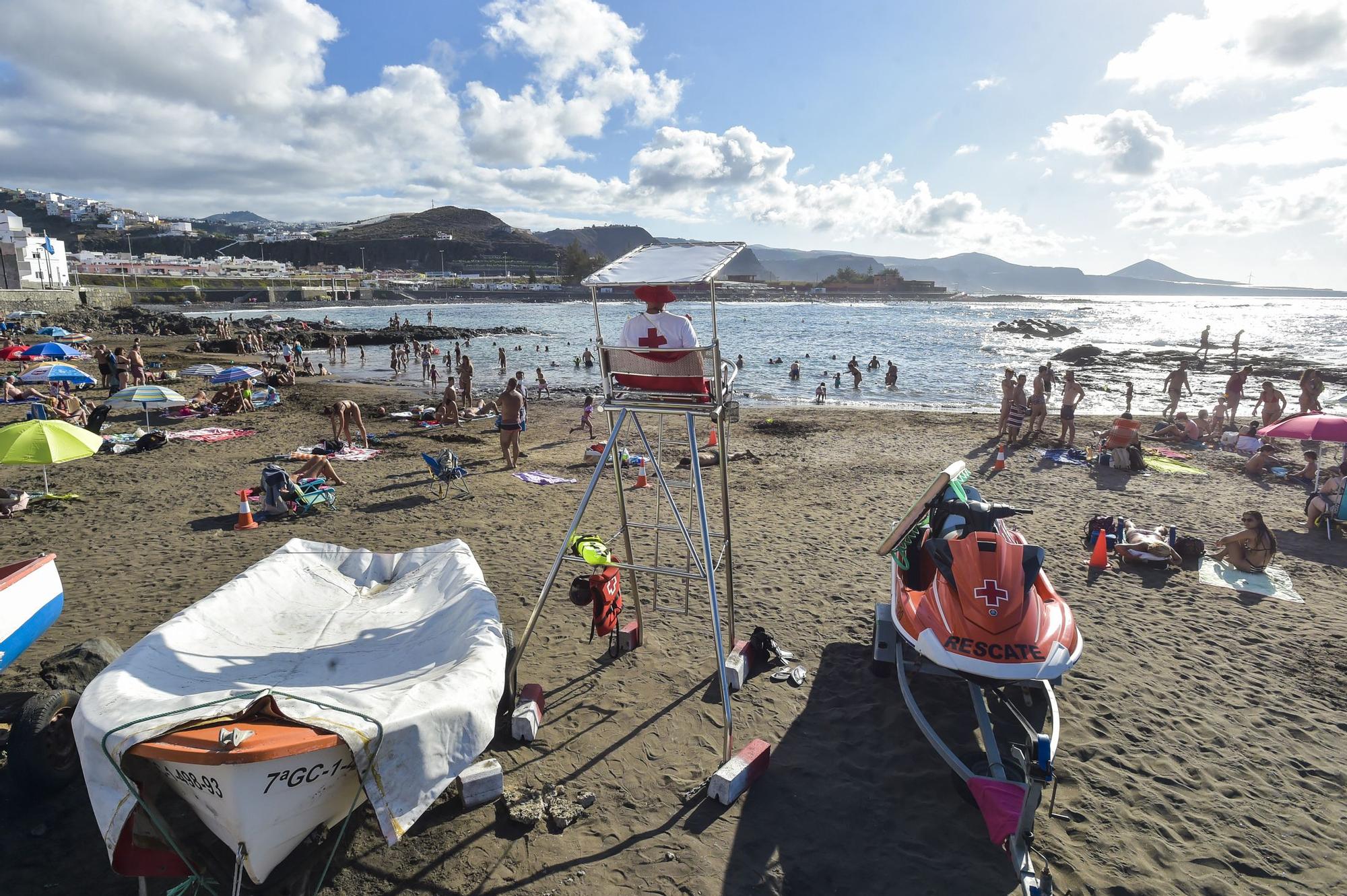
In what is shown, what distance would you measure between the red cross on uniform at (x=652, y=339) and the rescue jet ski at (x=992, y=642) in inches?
111

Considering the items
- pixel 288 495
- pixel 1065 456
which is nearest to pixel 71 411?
pixel 288 495

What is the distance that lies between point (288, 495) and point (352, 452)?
469 centimetres

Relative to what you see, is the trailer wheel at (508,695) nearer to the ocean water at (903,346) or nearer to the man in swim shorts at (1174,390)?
the ocean water at (903,346)

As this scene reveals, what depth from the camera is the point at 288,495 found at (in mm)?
11305

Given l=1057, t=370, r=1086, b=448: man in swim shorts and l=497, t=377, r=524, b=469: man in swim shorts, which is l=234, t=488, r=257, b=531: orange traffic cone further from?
l=1057, t=370, r=1086, b=448: man in swim shorts

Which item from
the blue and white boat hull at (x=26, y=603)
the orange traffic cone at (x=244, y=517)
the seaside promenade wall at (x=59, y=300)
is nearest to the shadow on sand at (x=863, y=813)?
the blue and white boat hull at (x=26, y=603)

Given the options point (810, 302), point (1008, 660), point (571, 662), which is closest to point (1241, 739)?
point (1008, 660)

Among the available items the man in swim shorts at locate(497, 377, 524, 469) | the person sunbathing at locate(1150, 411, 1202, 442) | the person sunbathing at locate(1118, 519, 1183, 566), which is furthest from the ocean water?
the person sunbathing at locate(1118, 519, 1183, 566)

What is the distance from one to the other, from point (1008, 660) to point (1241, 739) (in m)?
2.88

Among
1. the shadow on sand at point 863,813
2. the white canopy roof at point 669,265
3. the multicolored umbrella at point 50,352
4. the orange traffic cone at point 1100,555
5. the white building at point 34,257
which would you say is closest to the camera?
the shadow on sand at point 863,813

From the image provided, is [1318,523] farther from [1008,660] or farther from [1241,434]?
[1008,660]

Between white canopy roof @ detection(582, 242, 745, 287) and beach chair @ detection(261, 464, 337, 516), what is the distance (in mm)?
8826

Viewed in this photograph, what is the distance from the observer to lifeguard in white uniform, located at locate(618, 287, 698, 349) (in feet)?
16.1

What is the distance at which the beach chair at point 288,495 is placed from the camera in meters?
11.1
